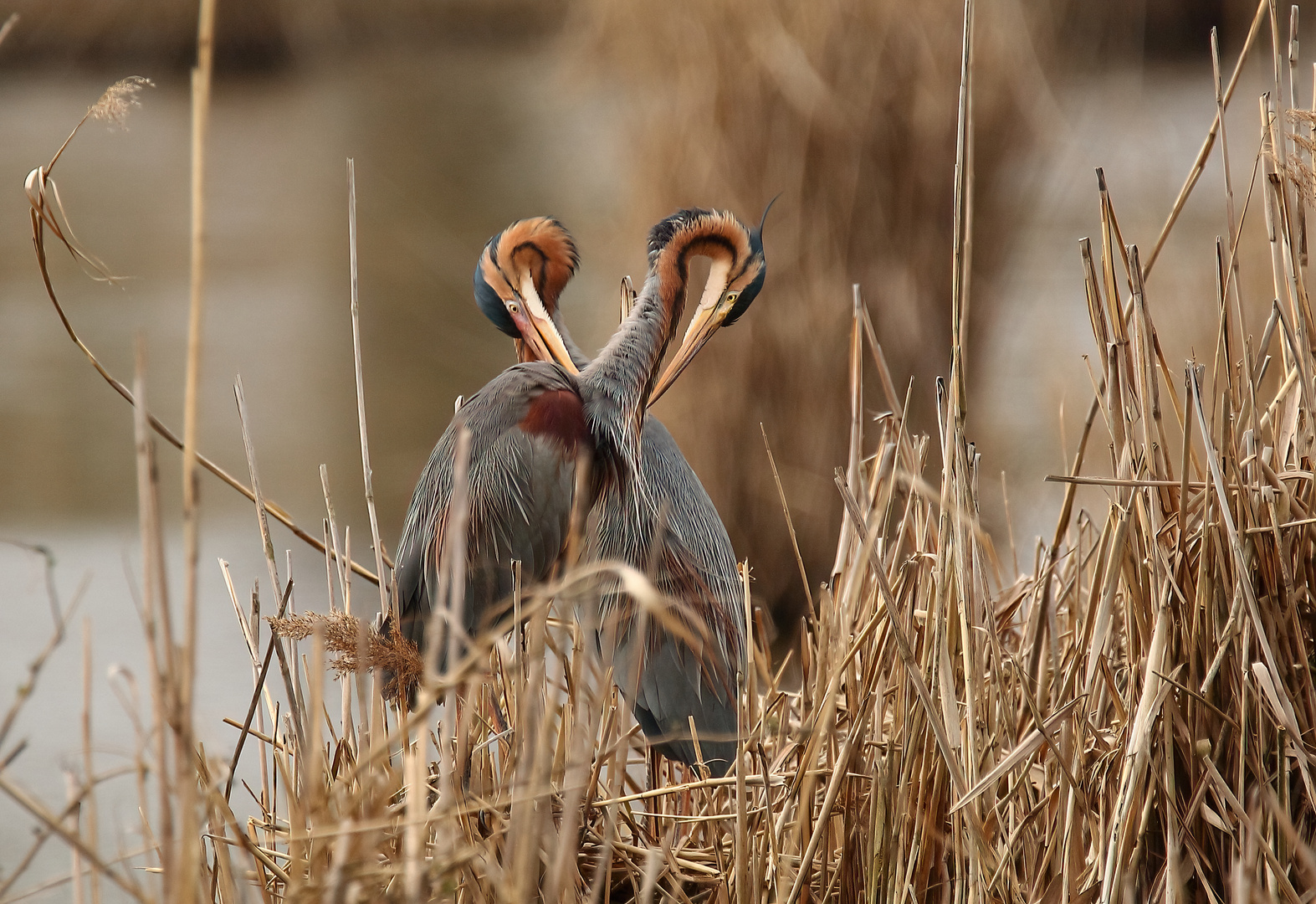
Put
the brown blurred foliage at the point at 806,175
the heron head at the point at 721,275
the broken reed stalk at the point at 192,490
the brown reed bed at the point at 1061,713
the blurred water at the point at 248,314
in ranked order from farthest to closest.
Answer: the blurred water at the point at 248,314 → the brown blurred foliage at the point at 806,175 → the heron head at the point at 721,275 → the brown reed bed at the point at 1061,713 → the broken reed stalk at the point at 192,490

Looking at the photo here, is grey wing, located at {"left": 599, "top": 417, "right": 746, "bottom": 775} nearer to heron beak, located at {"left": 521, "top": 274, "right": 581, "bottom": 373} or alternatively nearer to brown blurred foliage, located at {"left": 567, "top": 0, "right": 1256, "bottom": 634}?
heron beak, located at {"left": 521, "top": 274, "right": 581, "bottom": 373}

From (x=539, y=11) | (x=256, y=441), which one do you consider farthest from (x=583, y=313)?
(x=539, y=11)

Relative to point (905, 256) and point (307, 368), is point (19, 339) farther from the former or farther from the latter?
point (905, 256)

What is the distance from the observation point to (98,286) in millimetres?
5438

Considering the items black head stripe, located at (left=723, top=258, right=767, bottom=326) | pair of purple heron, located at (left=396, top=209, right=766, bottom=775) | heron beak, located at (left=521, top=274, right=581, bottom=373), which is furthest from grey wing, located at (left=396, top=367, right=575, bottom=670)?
black head stripe, located at (left=723, top=258, right=767, bottom=326)

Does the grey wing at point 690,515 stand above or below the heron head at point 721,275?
below

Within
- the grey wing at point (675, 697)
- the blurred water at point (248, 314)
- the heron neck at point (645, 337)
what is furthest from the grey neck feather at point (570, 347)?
the blurred water at point (248, 314)

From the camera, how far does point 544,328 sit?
1.35m

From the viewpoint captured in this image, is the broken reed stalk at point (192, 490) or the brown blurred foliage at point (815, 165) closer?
the broken reed stalk at point (192, 490)

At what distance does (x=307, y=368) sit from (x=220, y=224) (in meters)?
1.97

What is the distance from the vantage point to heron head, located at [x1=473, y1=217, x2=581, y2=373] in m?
1.34

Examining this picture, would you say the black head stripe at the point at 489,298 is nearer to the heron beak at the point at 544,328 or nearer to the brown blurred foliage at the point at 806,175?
the heron beak at the point at 544,328

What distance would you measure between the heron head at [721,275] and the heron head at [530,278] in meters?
0.12

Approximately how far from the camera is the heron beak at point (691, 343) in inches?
52.5
